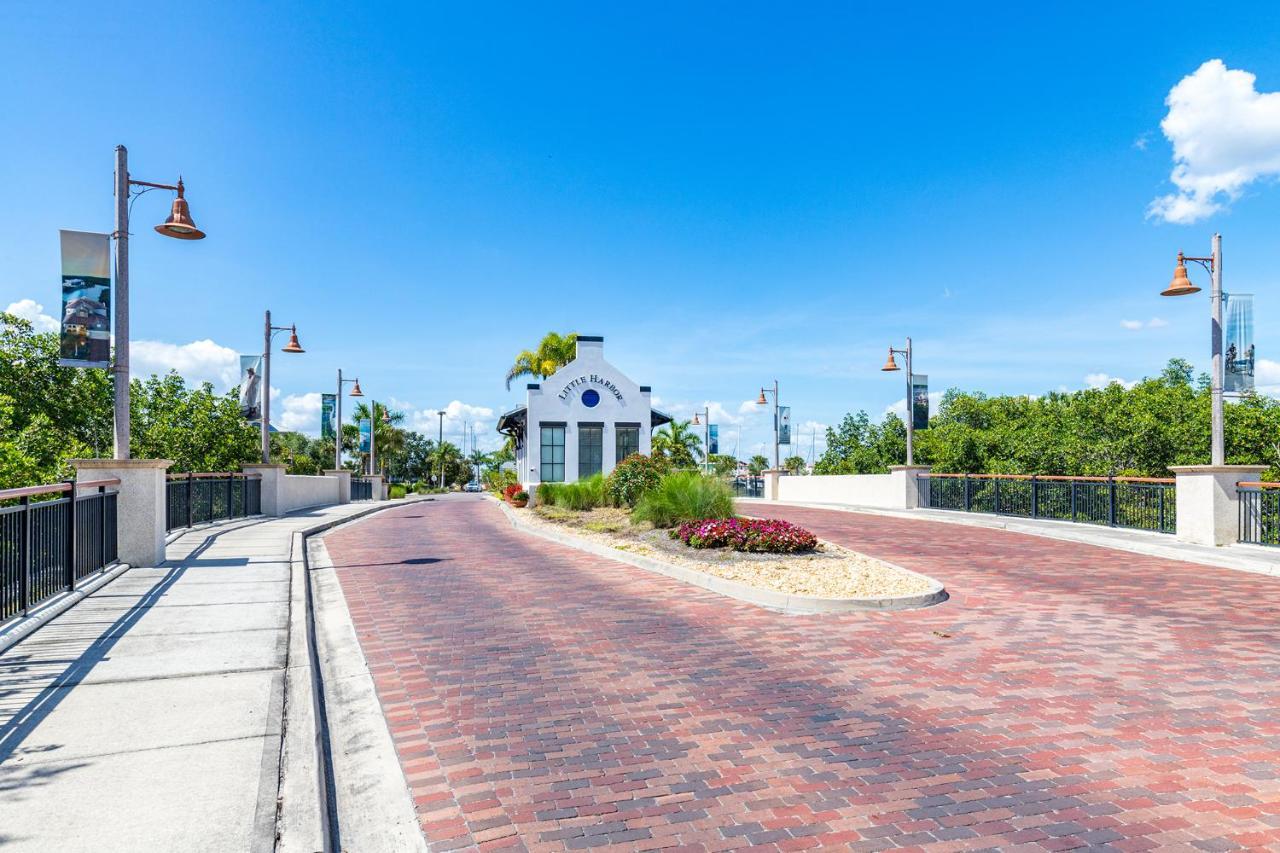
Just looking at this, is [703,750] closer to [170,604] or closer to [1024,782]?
[1024,782]

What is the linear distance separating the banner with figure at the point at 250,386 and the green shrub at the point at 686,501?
1207 cm

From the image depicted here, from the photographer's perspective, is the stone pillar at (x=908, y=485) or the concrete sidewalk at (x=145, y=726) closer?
the concrete sidewalk at (x=145, y=726)

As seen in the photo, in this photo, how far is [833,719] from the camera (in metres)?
5.17

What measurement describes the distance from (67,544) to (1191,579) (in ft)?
49.9

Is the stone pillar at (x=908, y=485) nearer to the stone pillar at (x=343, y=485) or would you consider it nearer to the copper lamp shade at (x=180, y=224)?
the copper lamp shade at (x=180, y=224)

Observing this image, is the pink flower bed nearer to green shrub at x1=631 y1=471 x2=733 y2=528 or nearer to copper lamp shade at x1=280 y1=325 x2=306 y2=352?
green shrub at x1=631 y1=471 x2=733 y2=528

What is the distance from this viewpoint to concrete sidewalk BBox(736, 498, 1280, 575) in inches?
494

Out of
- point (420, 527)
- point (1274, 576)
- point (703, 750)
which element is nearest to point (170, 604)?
point (703, 750)

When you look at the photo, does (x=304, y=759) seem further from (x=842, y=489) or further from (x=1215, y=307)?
(x=842, y=489)

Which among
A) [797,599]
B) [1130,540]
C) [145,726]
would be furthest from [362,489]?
[145,726]

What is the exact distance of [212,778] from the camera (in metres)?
3.96

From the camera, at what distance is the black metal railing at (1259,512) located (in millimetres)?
13547

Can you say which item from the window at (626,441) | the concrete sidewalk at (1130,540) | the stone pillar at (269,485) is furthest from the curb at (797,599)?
the window at (626,441)

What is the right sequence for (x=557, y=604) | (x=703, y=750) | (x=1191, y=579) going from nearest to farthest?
(x=703, y=750), (x=557, y=604), (x=1191, y=579)
